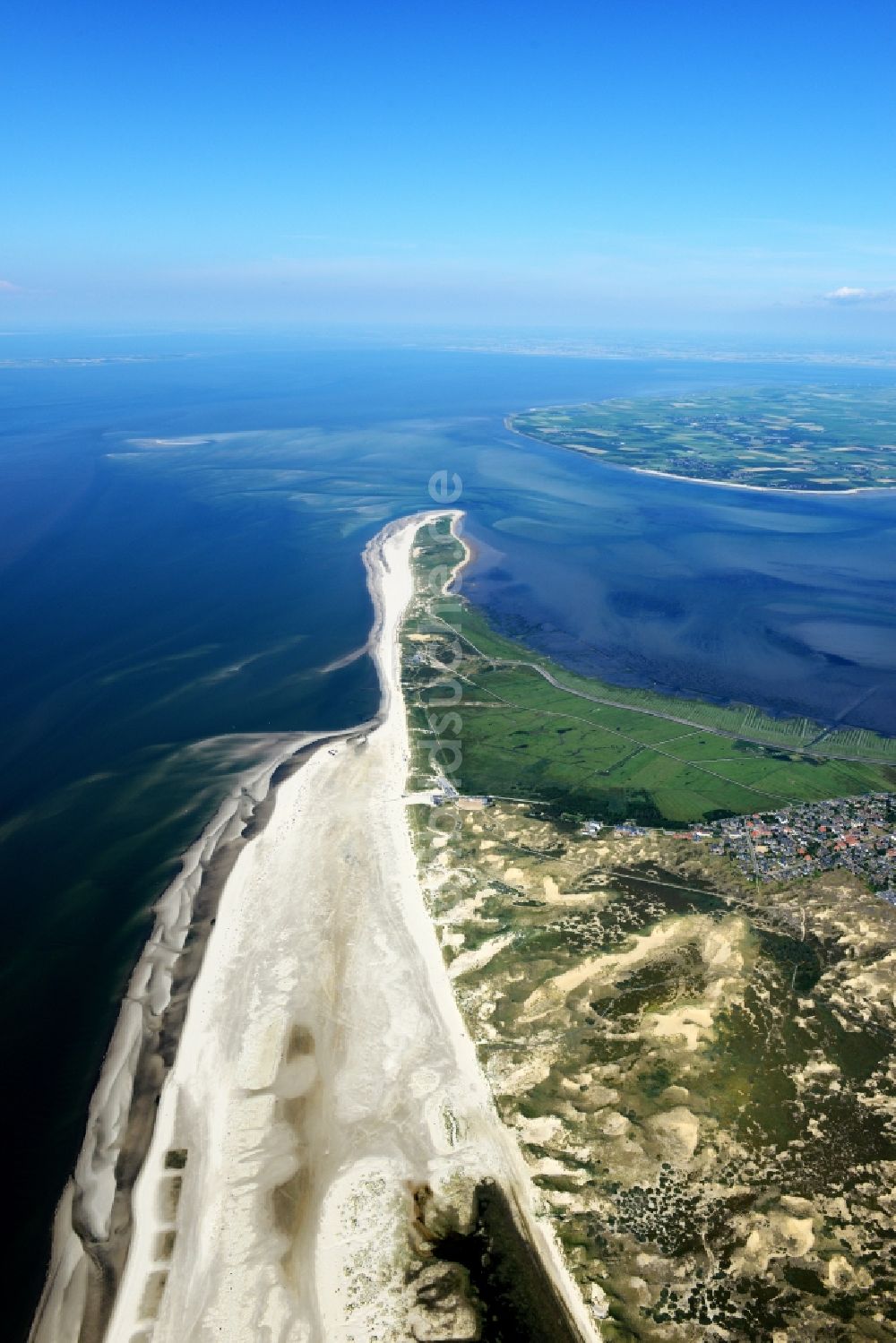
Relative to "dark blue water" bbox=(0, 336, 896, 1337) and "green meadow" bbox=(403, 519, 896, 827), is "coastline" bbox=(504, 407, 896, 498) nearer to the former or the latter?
"dark blue water" bbox=(0, 336, 896, 1337)

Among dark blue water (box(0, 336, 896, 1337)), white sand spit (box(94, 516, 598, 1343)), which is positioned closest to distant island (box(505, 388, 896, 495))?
dark blue water (box(0, 336, 896, 1337))

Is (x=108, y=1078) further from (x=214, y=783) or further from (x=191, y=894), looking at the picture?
(x=214, y=783)

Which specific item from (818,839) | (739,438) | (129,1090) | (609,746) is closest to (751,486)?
(739,438)

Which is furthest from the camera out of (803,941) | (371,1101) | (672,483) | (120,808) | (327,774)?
(672,483)

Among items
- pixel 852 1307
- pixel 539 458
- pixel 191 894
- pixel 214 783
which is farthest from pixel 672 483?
pixel 852 1307

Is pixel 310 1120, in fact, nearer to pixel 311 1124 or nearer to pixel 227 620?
pixel 311 1124
